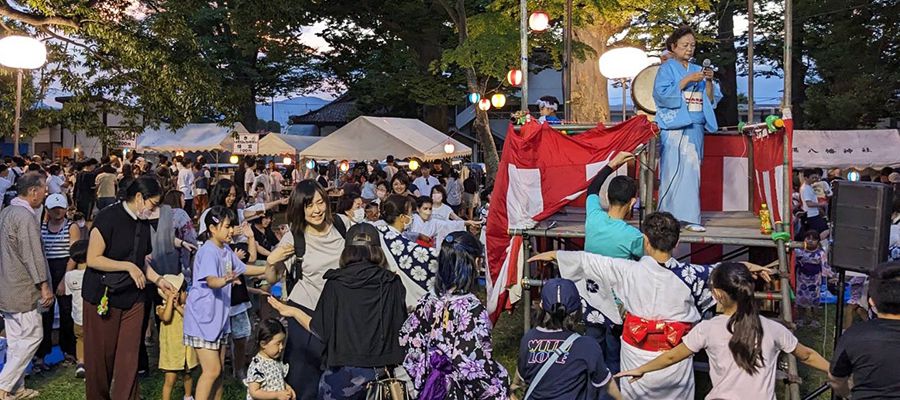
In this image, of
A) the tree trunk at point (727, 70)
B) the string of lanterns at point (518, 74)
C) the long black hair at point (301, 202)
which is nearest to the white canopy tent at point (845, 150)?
the tree trunk at point (727, 70)

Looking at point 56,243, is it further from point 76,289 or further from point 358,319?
point 358,319

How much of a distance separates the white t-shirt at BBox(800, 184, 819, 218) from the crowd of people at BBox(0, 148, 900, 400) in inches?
298

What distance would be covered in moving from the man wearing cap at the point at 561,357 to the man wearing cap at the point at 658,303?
0.71 m

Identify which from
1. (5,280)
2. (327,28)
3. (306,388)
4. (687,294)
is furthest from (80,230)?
(327,28)

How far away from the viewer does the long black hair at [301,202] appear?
16.3ft

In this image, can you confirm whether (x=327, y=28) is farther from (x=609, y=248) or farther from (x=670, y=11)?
(x=609, y=248)

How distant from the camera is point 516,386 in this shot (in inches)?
170

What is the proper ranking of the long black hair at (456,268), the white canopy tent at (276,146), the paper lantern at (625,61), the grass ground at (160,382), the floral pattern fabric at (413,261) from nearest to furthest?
the long black hair at (456,268) → the floral pattern fabric at (413,261) → the grass ground at (160,382) → the paper lantern at (625,61) → the white canopy tent at (276,146)

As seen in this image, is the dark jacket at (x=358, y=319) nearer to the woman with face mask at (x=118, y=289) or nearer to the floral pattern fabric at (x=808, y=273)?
the woman with face mask at (x=118, y=289)

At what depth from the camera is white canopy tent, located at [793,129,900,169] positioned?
1970 centimetres

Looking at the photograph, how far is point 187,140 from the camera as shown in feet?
80.4

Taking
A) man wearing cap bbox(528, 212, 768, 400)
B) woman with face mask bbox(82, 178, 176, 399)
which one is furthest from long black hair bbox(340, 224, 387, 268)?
woman with face mask bbox(82, 178, 176, 399)

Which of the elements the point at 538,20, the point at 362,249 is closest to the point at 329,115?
the point at 538,20

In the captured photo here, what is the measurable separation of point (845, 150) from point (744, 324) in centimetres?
1805
